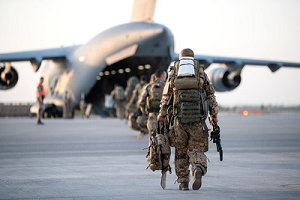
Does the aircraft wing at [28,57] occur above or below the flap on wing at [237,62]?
below

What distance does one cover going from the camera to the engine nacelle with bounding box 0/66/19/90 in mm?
30994

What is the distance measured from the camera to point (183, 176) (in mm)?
6367

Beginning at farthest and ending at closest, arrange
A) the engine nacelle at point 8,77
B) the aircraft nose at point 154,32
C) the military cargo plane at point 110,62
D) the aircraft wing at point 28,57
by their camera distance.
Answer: the engine nacelle at point 8,77, the aircraft wing at point 28,57, the military cargo plane at point 110,62, the aircraft nose at point 154,32

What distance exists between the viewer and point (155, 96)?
1118cm

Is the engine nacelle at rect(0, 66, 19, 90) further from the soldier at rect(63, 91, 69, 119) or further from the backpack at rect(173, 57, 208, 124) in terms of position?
the backpack at rect(173, 57, 208, 124)

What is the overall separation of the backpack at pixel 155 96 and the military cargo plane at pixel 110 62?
577 inches

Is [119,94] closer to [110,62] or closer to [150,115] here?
[110,62]

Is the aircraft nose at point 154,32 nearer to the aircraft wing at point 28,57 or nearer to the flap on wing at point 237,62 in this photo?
the aircraft wing at point 28,57

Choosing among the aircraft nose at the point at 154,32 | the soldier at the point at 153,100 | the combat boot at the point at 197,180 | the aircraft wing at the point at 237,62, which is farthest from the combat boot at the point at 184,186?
the aircraft wing at the point at 237,62

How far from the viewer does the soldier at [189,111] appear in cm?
645

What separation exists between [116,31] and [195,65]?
21915 mm

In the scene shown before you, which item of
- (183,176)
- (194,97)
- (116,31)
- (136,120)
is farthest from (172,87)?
(116,31)

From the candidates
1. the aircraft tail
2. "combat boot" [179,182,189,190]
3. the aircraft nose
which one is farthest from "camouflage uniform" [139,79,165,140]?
the aircraft tail

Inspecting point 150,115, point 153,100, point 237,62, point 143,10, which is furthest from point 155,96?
point 237,62
